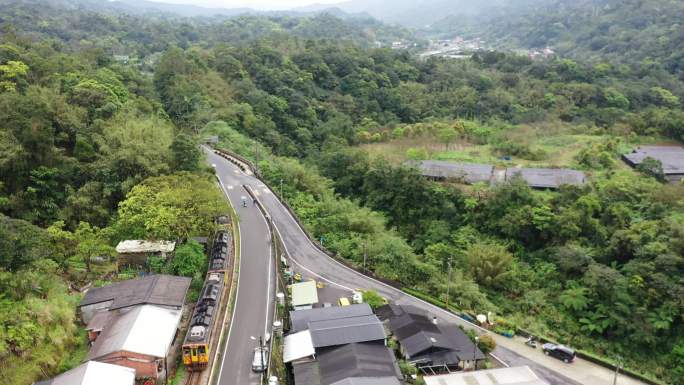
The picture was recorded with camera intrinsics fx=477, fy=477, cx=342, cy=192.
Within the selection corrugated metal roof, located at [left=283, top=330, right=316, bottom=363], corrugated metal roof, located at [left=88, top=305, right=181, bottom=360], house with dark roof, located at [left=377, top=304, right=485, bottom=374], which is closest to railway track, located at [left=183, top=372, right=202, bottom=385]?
corrugated metal roof, located at [left=88, top=305, right=181, bottom=360]

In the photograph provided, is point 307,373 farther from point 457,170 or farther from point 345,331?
point 457,170

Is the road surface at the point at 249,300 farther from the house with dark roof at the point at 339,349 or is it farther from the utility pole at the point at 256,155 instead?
the utility pole at the point at 256,155

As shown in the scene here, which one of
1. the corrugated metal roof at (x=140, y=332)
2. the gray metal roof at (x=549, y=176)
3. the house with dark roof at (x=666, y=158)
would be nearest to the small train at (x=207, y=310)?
the corrugated metal roof at (x=140, y=332)

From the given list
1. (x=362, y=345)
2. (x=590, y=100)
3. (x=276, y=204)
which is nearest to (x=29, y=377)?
(x=362, y=345)

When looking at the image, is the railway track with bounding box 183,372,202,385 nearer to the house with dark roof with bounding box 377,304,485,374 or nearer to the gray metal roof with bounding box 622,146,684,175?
the house with dark roof with bounding box 377,304,485,374

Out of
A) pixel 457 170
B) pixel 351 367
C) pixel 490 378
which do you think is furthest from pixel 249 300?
pixel 457 170
